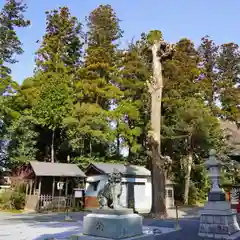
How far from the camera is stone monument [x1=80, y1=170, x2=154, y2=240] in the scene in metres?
6.37

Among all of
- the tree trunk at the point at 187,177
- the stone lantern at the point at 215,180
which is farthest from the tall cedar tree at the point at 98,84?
the stone lantern at the point at 215,180

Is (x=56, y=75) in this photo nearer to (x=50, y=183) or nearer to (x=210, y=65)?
(x=50, y=183)

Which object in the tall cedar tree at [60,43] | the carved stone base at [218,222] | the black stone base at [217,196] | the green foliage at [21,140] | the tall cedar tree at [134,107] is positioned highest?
the tall cedar tree at [60,43]

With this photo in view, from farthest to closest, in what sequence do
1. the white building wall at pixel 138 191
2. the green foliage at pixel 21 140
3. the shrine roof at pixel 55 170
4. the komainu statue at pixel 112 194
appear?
the green foliage at pixel 21 140 < the white building wall at pixel 138 191 < the shrine roof at pixel 55 170 < the komainu statue at pixel 112 194

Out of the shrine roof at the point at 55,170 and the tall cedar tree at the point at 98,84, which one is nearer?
the shrine roof at the point at 55,170

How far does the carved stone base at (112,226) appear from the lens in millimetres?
6336

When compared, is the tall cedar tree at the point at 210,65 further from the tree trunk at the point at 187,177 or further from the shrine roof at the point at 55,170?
the shrine roof at the point at 55,170

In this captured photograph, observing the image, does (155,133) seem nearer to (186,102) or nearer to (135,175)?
(135,175)

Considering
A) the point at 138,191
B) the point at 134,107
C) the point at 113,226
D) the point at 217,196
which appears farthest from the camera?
the point at 134,107

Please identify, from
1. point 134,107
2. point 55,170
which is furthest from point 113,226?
Answer: point 134,107

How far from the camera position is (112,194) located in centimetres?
707

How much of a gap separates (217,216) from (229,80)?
961 inches

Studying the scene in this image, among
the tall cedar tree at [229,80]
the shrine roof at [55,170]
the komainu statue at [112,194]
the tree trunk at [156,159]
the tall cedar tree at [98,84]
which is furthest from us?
the tall cedar tree at [229,80]

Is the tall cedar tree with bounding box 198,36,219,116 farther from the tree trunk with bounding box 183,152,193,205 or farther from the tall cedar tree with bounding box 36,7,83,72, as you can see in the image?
the tall cedar tree with bounding box 36,7,83,72
